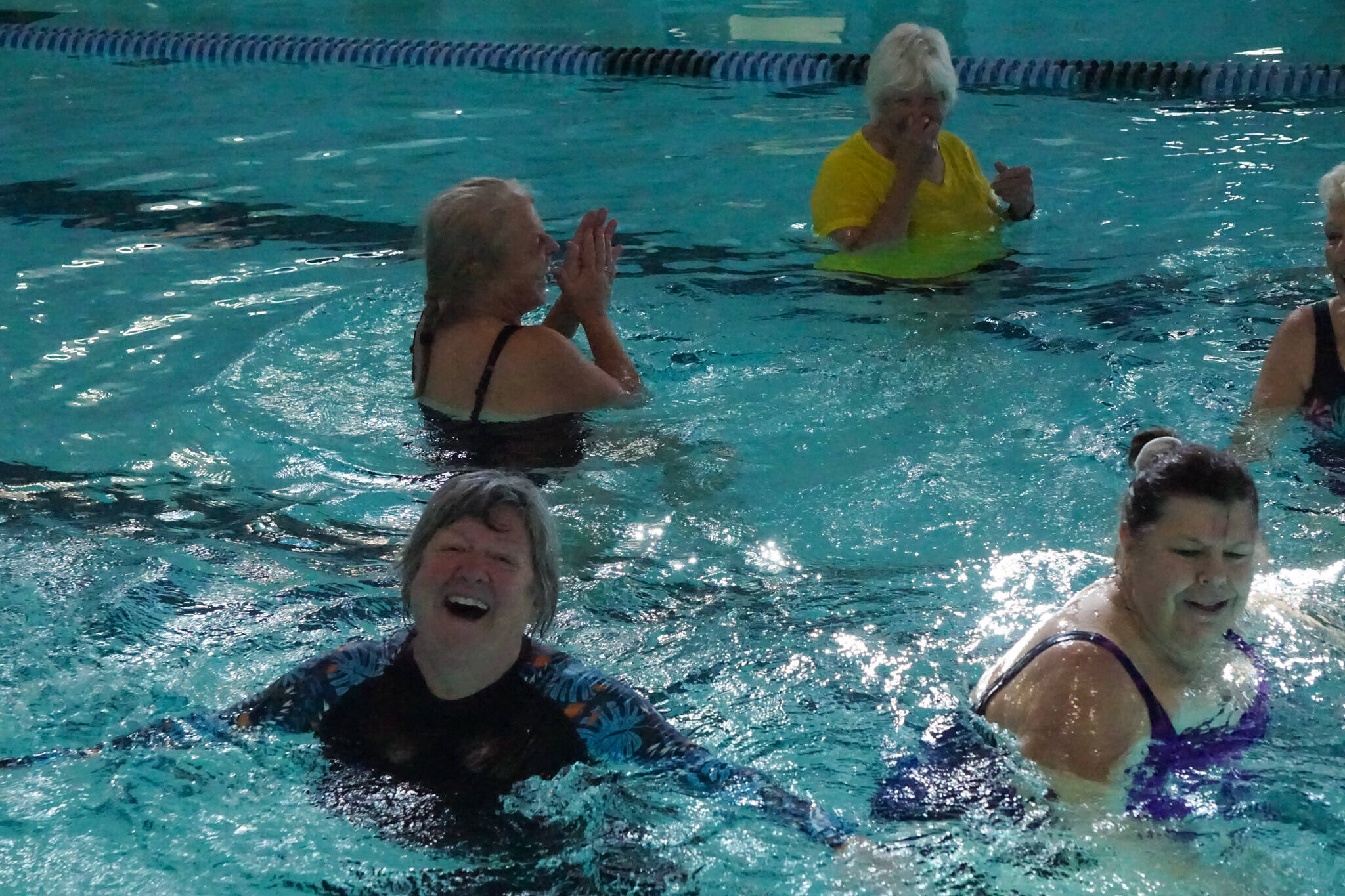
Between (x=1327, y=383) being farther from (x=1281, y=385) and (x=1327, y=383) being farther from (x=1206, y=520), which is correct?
(x=1206, y=520)

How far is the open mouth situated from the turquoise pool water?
360mm

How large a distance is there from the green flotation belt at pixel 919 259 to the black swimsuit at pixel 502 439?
2.11 m

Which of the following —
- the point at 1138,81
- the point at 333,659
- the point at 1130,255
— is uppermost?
the point at 1138,81

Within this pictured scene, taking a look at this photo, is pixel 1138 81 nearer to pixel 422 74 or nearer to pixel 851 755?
pixel 422 74

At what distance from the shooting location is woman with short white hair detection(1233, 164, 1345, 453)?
4.30 meters

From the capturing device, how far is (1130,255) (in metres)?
6.70

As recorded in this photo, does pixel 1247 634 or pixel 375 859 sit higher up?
pixel 1247 634

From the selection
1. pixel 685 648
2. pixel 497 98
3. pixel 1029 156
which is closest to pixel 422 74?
pixel 497 98

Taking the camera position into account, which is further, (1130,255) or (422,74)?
(422,74)

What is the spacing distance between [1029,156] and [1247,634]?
5732 mm

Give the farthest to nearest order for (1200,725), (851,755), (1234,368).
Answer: (1234,368)
(851,755)
(1200,725)

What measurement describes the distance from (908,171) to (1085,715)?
362cm

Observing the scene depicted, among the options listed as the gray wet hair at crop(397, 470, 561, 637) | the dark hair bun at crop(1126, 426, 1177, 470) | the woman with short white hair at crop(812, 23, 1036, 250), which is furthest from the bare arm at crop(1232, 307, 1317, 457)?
the gray wet hair at crop(397, 470, 561, 637)

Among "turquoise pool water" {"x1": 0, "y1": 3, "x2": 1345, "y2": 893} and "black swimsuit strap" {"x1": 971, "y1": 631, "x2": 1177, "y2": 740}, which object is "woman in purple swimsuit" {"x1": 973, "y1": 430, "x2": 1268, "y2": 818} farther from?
"turquoise pool water" {"x1": 0, "y1": 3, "x2": 1345, "y2": 893}
